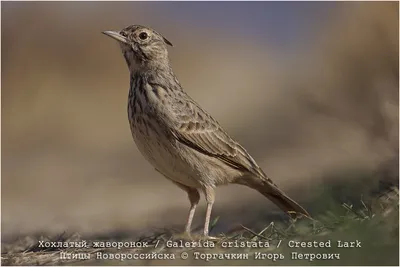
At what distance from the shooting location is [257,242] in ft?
21.9

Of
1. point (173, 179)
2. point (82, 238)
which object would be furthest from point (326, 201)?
point (82, 238)

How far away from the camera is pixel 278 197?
7.63 metres

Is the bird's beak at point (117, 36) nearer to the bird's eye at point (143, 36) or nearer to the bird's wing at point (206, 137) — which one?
the bird's eye at point (143, 36)

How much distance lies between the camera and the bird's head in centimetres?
753

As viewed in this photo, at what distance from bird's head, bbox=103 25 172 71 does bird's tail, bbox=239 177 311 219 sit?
155 centimetres

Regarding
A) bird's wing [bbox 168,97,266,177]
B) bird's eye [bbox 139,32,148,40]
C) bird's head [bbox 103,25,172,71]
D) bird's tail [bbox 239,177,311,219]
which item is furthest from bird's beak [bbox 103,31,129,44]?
bird's tail [bbox 239,177,311,219]

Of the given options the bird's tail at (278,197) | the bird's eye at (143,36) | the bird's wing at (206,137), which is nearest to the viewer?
the bird's wing at (206,137)

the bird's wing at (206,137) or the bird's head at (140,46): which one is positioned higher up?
the bird's head at (140,46)

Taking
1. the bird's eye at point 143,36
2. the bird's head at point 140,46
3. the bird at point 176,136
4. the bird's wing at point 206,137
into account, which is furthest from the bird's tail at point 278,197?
the bird's eye at point 143,36

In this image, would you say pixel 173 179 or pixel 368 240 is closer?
pixel 368 240

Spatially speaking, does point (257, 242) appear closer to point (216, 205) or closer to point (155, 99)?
point (155, 99)

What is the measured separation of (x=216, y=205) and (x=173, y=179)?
2.54 metres

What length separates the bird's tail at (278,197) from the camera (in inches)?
293

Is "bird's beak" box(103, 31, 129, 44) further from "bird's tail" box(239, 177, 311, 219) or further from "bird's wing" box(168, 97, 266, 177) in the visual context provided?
"bird's tail" box(239, 177, 311, 219)
